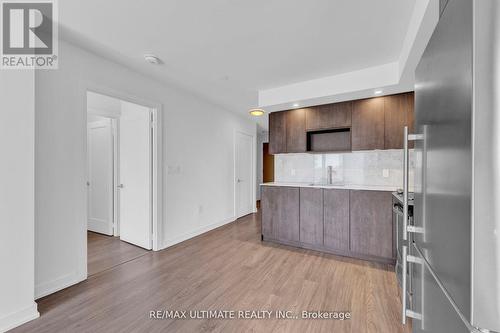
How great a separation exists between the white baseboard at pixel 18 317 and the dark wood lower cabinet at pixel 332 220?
2729mm

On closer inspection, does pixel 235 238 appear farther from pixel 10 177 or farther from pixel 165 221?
pixel 10 177

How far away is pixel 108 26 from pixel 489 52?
2525 mm

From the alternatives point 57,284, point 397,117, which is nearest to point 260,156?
point 397,117

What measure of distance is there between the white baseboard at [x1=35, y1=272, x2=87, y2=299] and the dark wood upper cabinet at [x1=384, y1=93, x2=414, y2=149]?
4.03 metres

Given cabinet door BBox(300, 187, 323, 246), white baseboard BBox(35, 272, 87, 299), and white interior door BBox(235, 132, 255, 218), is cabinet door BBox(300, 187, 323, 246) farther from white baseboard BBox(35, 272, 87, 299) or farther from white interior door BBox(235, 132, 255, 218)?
white baseboard BBox(35, 272, 87, 299)

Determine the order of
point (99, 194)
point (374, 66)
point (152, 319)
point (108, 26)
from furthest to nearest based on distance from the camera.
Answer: point (99, 194) < point (374, 66) < point (108, 26) < point (152, 319)

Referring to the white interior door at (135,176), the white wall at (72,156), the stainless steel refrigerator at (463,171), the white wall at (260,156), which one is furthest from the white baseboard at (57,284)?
the white wall at (260,156)

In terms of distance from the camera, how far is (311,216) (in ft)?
10.8

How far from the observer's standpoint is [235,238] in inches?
148

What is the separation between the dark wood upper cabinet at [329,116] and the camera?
3346 millimetres

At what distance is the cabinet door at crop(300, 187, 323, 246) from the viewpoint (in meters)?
3.21

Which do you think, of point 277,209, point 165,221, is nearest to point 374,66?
point 277,209

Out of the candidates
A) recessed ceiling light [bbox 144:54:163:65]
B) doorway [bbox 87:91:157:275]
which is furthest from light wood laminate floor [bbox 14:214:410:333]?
recessed ceiling light [bbox 144:54:163:65]

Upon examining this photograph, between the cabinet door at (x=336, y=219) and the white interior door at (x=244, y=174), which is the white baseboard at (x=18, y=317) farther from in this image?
the white interior door at (x=244, y=174)
